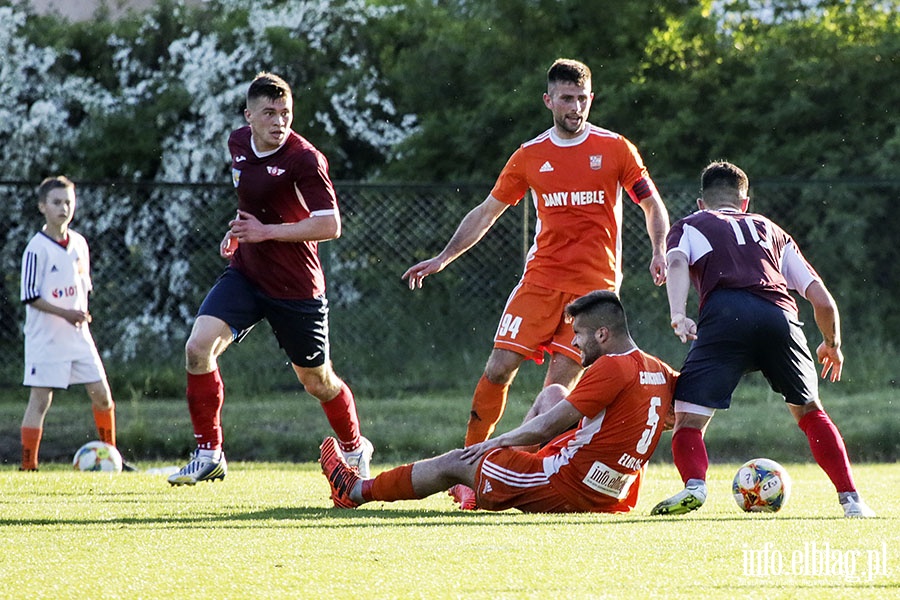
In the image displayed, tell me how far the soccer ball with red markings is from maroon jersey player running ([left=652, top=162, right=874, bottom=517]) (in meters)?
0.26

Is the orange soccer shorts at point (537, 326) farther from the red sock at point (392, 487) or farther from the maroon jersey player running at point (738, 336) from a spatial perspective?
the red sock at point (392, 487)

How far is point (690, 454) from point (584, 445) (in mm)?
663

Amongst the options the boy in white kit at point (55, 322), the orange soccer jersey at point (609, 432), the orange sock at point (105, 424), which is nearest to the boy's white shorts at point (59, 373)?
the boy in white kit at point (55, 322)

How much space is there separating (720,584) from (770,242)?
9.87ft

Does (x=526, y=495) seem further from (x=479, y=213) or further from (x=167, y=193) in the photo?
(x=167, y=193)

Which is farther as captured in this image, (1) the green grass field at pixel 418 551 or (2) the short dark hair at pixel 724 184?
(2) the short dark hair at pixel 724 184

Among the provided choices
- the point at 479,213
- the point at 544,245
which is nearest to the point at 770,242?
the point at 544,245

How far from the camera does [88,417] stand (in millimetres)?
12750

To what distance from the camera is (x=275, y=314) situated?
25.4 feet

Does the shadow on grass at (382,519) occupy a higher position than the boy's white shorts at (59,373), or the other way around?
the boy's white shorts at (59,373)

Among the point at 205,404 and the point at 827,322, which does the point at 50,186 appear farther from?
the point at 827,322

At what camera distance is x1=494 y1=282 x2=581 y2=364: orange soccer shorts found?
7254 millimetres

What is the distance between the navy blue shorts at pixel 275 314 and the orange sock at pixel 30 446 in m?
2.86

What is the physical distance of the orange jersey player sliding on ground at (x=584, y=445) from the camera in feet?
20.0
